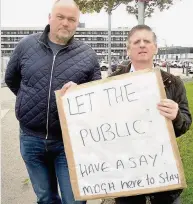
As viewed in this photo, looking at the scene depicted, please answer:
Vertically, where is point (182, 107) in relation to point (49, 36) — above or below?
below

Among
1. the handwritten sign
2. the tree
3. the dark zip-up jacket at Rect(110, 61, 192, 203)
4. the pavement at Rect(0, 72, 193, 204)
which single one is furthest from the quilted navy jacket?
the tree

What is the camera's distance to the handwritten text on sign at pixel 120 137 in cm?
264

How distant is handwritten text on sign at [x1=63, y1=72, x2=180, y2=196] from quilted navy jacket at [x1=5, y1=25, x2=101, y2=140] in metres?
0.36

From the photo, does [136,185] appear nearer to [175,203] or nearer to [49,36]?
[175,203]

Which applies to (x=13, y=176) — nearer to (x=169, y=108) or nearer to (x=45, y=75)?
(x=45, y=75)

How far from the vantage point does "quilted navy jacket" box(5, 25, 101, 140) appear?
310 centimetres

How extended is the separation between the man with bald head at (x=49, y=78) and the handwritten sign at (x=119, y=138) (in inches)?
13.8

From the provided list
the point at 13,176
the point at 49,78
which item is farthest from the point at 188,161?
the point at 49,78

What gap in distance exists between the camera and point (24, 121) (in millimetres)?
3197

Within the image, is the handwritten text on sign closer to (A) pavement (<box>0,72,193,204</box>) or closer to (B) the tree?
(A) pavement (<box>0,72,193,204</box>)

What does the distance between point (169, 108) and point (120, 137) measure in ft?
1.18

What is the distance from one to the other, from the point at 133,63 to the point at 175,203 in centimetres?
92

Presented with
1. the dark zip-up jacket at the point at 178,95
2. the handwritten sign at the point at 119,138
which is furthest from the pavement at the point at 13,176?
→ the dark zip-up jacket at the point at 178,95

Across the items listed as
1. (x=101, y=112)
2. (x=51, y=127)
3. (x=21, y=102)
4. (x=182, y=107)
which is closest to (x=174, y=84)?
(x=182, y=107)
